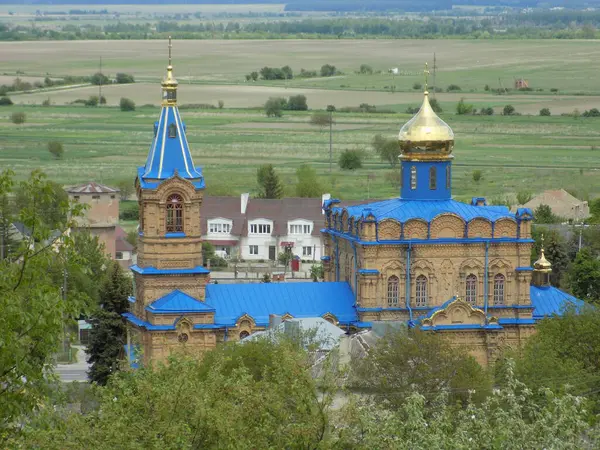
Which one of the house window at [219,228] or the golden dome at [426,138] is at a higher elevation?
the golden dome at [426,138]

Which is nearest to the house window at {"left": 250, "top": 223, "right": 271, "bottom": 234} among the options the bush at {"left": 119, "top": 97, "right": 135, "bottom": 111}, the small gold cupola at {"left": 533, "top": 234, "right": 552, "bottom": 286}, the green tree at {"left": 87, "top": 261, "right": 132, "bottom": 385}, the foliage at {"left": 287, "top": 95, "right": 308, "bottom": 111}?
the green tree at {"left": 87, "top": 261, "right": 132, "bottom": 385}

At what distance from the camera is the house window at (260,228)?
7575 cm

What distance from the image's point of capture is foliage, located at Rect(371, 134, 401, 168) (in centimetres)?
11065

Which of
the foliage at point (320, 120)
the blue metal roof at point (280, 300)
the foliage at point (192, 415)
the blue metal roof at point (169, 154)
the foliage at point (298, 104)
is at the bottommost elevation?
the foliage at point (320, 120)

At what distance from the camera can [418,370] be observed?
127 feet

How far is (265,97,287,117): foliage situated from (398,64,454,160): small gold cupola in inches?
4162

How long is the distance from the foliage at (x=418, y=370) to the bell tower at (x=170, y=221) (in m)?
5.60

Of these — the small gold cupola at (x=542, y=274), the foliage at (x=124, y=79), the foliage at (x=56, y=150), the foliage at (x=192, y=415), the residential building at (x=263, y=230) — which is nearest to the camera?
the foliage at (x=192, y=415)

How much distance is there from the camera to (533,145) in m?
126

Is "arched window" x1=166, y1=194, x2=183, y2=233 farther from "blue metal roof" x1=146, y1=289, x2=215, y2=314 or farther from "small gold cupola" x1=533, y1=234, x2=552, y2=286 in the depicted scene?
"small gold cupola" x1=533, y1=234, x2=552, y2=286

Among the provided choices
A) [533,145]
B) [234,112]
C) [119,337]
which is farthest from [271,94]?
[119,337]

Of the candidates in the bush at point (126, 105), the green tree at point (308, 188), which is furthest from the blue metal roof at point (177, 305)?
the bush at point (126, 105)

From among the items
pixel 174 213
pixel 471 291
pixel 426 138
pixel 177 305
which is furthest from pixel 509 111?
pixel 177 305

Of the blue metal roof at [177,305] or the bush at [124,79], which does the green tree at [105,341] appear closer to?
the blue metal roof at [177,305]
